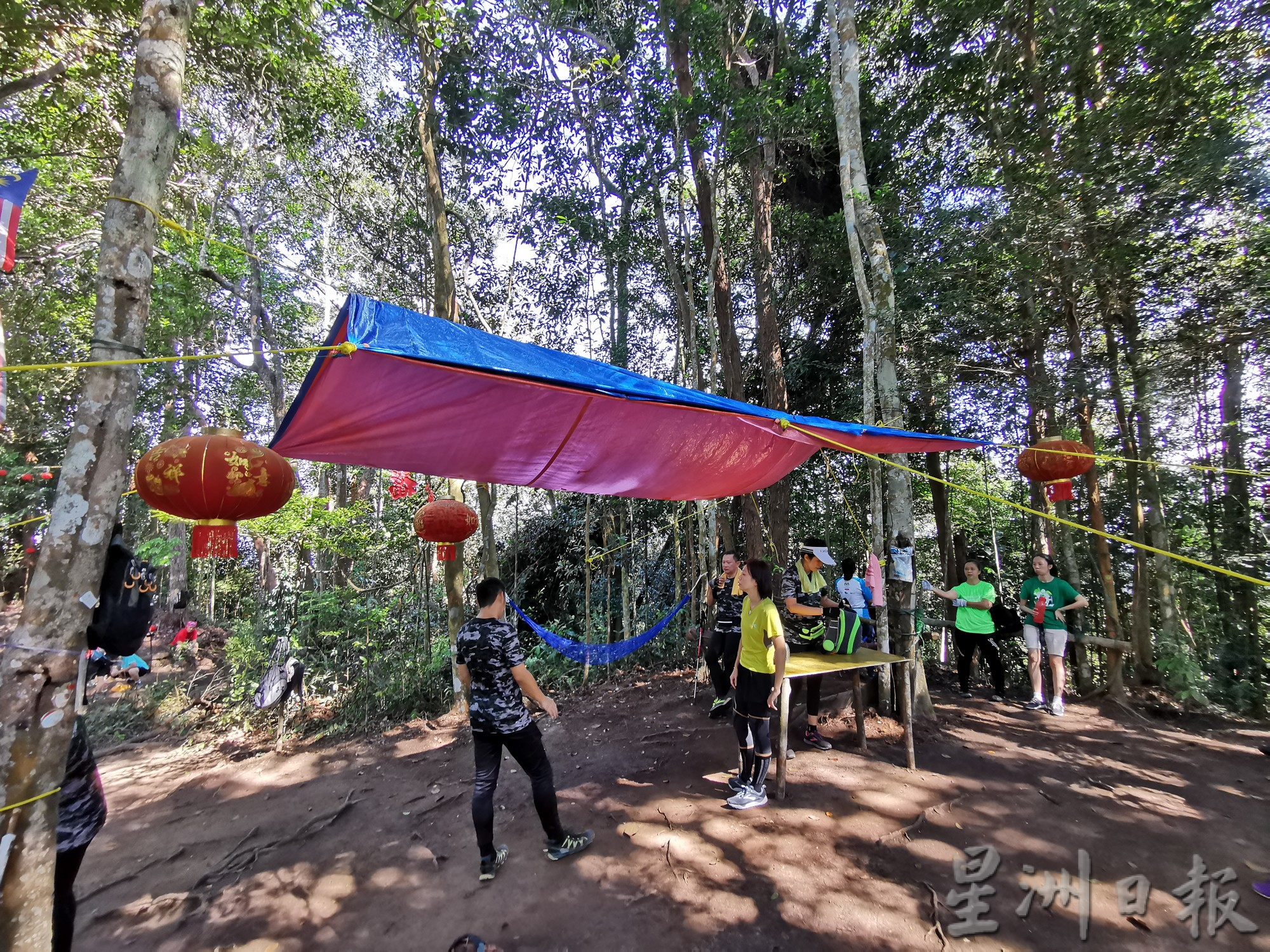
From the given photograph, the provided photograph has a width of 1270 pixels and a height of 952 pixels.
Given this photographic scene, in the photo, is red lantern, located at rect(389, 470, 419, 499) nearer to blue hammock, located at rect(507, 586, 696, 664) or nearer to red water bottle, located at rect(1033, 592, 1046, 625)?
blue hammock, located at rect(507, 586, 696, 664)

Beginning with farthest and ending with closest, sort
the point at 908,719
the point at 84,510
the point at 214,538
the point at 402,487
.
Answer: the point at 402,487
the point at 908,719
the point at 214,538
the point at 84,510

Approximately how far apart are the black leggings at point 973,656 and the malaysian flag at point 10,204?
598 centimetres

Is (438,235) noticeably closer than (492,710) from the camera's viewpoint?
No

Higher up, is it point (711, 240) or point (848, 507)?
point (711, 240)

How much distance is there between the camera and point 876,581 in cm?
345

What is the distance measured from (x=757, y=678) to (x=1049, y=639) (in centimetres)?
292

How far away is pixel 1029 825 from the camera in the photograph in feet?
8.05

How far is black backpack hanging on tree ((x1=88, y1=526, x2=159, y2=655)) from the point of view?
63.5 inches

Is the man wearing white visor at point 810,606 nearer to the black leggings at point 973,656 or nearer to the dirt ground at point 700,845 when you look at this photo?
the dirt ground at point 700,845

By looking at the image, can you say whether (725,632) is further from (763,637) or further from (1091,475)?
(1091,475)

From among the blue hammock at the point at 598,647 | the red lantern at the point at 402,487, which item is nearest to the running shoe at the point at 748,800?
the blue hammock at the point at 598,647

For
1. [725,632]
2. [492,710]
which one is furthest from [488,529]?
[492,710]

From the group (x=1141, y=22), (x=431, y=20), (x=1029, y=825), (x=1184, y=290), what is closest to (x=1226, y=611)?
(x=1184, y=290)

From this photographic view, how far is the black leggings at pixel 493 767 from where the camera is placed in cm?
218
